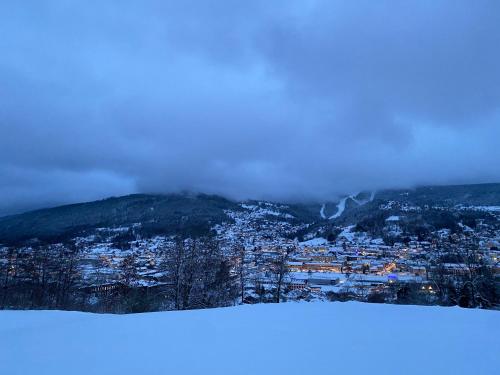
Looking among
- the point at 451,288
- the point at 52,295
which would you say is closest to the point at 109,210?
the point at 52,295

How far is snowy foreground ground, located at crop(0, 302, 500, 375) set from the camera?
10.8ft

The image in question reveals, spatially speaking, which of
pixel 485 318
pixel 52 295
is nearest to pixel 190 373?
pixel 485 318

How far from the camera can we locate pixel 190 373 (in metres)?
3.17

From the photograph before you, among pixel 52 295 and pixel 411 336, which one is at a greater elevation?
pixel 411 336

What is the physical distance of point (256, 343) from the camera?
13.6 ft

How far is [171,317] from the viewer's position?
19.4ft

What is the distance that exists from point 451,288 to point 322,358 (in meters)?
15.9

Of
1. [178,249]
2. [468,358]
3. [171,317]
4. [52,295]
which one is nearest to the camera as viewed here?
[468,358]

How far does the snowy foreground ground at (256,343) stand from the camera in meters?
3.31

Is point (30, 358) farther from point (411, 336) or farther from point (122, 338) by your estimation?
point (411, 336)

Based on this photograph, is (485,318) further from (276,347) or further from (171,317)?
(171,317)

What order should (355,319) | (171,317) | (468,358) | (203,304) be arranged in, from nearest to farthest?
(468,358) → (355,319) → (171,317) → (203,304)

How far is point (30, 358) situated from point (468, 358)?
4989 millimetres

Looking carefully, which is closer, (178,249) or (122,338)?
(122,338)
